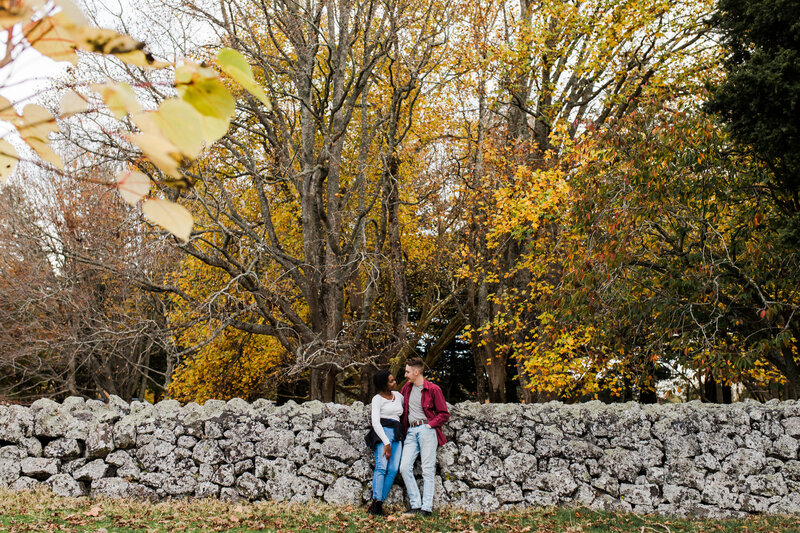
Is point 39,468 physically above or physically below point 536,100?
below

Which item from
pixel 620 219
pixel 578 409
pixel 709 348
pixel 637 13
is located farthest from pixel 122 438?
pixel 637 13

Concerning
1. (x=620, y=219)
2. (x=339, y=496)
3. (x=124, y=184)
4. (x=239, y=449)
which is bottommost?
(x=339, y=496)

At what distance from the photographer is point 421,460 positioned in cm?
701

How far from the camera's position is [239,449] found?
→ 23.9 feet

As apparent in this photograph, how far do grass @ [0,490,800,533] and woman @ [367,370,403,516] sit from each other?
0.94ft

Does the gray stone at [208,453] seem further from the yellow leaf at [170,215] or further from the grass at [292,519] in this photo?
the yellow leaf at [170,215]

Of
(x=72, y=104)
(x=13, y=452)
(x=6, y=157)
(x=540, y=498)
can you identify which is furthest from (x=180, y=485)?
(x=72, y=104)

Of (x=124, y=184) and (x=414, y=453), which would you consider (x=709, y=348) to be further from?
(x=124, y=184)

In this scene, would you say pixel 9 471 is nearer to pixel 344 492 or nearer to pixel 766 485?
pixel 344 492

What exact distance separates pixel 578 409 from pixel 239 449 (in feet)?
13.5

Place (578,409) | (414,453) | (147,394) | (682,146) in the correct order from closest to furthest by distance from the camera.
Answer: (414,453) → (578,409) → (682,146) → (147,394)

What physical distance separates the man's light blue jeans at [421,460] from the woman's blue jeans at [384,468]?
0.09m

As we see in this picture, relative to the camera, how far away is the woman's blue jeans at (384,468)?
21.9 feet

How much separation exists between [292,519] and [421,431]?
5.49ft
